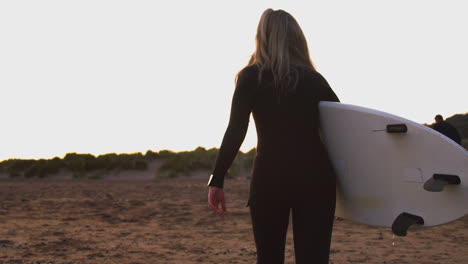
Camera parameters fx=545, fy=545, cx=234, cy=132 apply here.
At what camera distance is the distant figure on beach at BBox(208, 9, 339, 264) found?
6.88 feet

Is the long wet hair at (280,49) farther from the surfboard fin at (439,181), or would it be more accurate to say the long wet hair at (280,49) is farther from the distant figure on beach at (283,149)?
the surfboard fin at (439,181)

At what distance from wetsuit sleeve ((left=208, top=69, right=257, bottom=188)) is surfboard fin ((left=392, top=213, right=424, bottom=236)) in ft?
3.09

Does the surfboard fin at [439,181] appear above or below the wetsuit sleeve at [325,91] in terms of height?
below

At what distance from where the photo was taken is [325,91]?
7.31 feet

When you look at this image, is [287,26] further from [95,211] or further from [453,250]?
[95,211]

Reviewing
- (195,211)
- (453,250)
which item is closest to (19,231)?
(195,211)

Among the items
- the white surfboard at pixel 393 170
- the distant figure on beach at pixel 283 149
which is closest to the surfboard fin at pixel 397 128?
the white surfboard at pixel 393 170

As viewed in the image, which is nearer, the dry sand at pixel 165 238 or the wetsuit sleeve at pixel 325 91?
the wetsuit sleeve at pixel 325 91

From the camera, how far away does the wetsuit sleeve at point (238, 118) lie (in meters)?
2.15

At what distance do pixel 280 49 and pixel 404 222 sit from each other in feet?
3.57

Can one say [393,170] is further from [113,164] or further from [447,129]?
[113,164]

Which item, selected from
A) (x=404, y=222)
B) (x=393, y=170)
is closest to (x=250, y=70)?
(x=393, y=170)

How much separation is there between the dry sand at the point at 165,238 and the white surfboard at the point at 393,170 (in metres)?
2.32

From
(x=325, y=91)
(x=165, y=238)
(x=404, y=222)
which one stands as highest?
(x=325, y=91)
